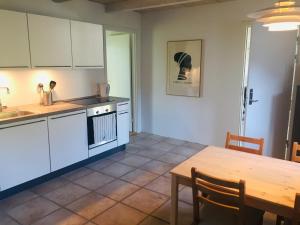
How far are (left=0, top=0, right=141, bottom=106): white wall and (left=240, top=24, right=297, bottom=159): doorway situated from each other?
2365mm

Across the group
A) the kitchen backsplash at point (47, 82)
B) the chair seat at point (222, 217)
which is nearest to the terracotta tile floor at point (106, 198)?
the chair seat at point (222, 217)

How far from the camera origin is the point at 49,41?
10.6ft

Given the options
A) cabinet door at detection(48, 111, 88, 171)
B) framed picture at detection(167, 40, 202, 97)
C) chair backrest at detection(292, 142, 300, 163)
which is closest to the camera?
chair backrest at detection(292, 142, 300, 163)

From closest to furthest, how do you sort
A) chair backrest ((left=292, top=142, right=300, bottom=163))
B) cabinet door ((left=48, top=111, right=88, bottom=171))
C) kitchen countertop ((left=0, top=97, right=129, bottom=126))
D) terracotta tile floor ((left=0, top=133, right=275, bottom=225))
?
chair backrest ((left=292, top=142, right=300, bottom=163)) → terracotta tile floor ((left=0, top=133, right=275, bottom=225)) → kitchen countertop ((left=0, top=97, right=129, bottom=126)) → cabinet door ((left=48, top=111, right=88, bottom=171))

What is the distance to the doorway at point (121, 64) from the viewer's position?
5.09 metres

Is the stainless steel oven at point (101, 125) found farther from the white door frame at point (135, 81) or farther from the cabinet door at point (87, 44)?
the white door frame at point (135, 81)

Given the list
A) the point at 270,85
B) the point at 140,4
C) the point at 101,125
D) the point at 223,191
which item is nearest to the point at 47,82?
the point at 101,125

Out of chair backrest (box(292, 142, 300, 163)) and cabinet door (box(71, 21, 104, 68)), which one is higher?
cabinet door (box(71, 21, 104, 68))

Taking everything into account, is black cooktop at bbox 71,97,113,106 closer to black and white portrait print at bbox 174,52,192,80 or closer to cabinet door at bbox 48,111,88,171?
cabinet door at bbox 48,111,88,171

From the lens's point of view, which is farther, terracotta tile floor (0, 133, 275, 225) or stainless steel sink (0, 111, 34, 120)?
stainless steel sink (0, 111, 34, 120)

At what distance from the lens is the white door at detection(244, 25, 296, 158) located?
3350 millimetres

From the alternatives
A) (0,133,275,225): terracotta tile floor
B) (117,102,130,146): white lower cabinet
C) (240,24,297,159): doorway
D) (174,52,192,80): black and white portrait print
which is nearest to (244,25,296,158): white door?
(240,24,297,159): doorway

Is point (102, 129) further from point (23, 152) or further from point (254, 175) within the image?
point (254, 175)

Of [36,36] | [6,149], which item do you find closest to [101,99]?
[36,36]
